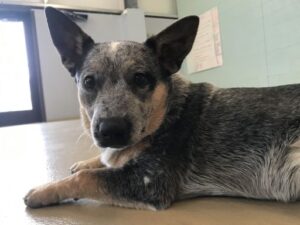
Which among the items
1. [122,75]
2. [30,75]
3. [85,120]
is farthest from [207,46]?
[122,75]

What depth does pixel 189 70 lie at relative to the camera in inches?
254

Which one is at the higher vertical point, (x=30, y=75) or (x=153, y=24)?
(x=153, y=24)

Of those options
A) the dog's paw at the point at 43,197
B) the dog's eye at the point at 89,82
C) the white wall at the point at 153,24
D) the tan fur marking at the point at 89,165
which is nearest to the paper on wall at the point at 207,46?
the white wall at the point at 153,24

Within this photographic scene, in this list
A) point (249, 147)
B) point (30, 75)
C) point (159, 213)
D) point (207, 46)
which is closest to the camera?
point (159, 213)

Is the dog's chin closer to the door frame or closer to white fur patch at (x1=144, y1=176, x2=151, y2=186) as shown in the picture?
white fur patch at (x1=144, y1=176, x2=151, y2=186)

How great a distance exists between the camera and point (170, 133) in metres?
1.54

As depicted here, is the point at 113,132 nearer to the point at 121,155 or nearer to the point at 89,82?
the point at 121,155

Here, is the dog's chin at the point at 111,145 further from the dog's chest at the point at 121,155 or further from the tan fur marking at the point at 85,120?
the tan fur marking at the point at 85,120

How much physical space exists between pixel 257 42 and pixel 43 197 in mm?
4212

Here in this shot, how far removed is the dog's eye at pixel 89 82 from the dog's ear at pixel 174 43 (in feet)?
0.97

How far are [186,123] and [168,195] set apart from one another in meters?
0.31

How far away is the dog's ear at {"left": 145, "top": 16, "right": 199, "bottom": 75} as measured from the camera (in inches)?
65.0

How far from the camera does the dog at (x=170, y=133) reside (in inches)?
55.1

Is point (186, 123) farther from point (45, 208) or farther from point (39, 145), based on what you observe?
point (39, 145)
